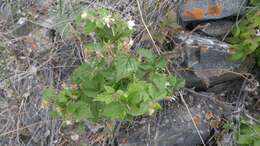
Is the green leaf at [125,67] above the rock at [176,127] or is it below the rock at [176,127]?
above

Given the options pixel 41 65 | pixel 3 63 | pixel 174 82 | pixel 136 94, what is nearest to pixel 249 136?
pixel 174 82

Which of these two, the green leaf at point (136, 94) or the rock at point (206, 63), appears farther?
the rock at point (206, 63)

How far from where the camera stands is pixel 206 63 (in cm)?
248

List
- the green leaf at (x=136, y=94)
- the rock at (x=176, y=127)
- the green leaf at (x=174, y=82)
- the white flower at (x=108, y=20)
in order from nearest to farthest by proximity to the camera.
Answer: the green leaf at (x=136, y=94), the white flower at (x=108, y=20), the green leaf at (x=174, y=82), the rock at (x=176, y=127)

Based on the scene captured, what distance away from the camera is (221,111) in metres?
2.48

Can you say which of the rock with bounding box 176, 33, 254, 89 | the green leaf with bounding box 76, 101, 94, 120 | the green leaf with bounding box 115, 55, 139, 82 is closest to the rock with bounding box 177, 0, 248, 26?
the rock with bounding box 176, 33, 254, 89

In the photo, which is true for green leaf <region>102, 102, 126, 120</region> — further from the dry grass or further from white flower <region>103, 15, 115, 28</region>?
the dry grass

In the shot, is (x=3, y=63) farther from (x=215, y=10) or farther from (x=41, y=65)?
(x=215, y=10)

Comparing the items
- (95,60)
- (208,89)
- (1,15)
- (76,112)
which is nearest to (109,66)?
(95,60)

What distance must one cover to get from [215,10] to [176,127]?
0.72 meters

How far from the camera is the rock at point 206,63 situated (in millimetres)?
2459

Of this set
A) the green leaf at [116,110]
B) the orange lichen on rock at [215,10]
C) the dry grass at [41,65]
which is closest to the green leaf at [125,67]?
the green leaf at [116,110]

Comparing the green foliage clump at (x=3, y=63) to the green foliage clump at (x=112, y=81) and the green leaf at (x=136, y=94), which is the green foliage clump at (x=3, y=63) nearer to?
the green foliage clump at (x=112, y=81)

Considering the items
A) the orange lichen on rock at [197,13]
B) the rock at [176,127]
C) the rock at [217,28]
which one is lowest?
the rock at [176,127]
